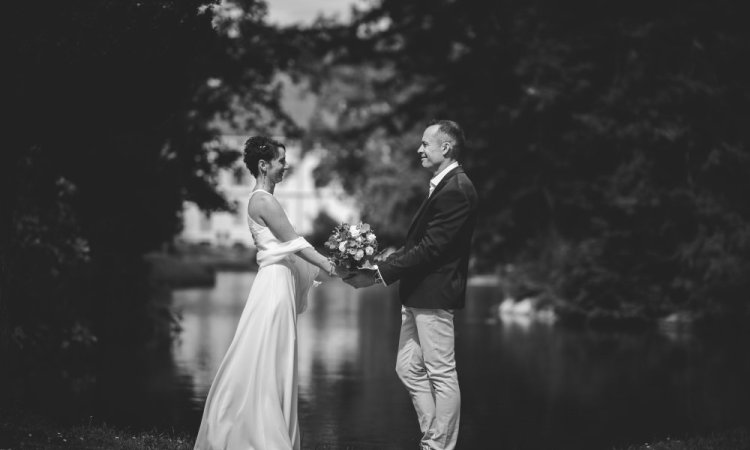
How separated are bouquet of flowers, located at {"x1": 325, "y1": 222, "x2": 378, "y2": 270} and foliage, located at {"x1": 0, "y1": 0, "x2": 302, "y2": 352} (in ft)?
8.81

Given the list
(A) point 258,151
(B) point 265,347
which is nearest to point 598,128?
(A) point 258,151

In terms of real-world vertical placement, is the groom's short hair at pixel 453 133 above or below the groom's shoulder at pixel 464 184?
above

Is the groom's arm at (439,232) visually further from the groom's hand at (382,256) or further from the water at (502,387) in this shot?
the water at (502,387)

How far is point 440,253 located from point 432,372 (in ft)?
2.66

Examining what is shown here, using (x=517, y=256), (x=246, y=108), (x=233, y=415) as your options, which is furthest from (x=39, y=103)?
(x=517, y=256)

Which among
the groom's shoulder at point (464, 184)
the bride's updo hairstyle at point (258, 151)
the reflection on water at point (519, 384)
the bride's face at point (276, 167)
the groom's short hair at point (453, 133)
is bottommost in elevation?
the reflection on water at point (519, 384)

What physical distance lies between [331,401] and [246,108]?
1322 cm

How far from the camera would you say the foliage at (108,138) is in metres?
9.89

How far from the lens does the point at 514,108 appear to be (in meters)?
28.6

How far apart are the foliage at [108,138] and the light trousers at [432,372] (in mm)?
3502

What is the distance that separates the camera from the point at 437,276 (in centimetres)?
823

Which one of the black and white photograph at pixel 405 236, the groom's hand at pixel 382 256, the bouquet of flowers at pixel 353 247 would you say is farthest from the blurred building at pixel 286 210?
the bouquet of flowers at pixel 353 247

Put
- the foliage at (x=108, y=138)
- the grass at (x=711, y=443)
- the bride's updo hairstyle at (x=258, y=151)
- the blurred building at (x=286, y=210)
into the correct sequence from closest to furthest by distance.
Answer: the bride's updo hairstyle at (x=258, y=151) → the grass at (x=711, y=443) → the foliage at (x=108, y=138) → the blurred building at (x=286, y=210)

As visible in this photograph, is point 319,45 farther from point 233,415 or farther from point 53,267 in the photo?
point 233,415
